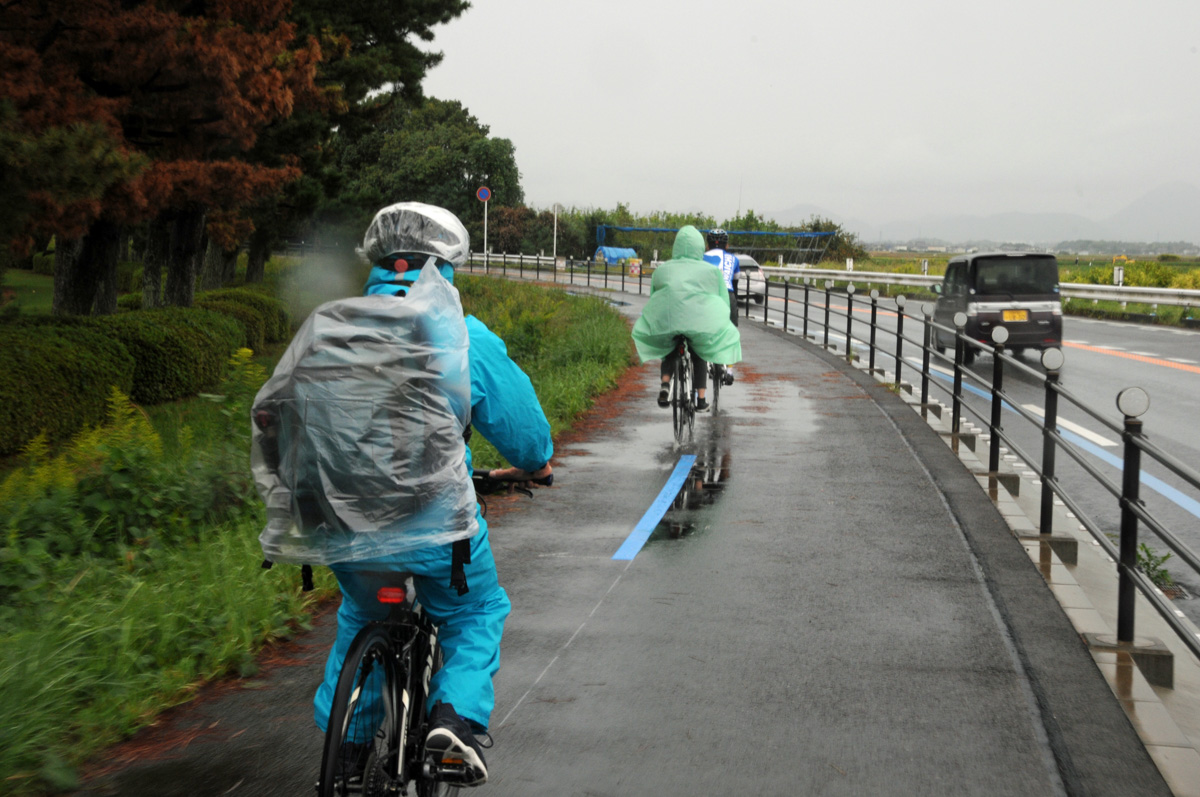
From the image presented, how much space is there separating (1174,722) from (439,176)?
5990cm

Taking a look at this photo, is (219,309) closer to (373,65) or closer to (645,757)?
(373,65)

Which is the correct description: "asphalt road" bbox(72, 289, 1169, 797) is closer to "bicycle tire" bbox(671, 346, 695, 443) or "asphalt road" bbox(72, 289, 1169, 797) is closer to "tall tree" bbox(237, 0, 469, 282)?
"bicycle tire" bbox(671, 346, 695, 443)

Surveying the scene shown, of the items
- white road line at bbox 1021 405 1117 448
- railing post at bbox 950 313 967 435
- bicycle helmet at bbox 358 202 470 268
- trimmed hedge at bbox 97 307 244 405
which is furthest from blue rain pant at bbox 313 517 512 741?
trimmed hedge at bbox 97 307 244 405

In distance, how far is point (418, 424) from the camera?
2.80 meters

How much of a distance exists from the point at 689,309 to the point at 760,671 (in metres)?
5.99

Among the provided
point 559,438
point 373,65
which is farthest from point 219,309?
point 559,438

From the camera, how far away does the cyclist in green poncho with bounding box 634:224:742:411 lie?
10461 millimetres

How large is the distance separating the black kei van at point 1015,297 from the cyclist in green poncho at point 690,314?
28.3 ft

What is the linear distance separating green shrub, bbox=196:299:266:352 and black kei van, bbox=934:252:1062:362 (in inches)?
573

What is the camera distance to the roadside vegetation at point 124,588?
4.10 m

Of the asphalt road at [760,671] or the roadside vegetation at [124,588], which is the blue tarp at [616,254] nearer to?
the roadside vegetation at [124,588]

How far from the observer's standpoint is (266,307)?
89.5 feet

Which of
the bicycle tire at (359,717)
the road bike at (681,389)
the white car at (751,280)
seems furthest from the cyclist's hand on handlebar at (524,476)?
the white car at (751,280)

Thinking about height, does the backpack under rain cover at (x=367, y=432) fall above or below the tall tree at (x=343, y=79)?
below
